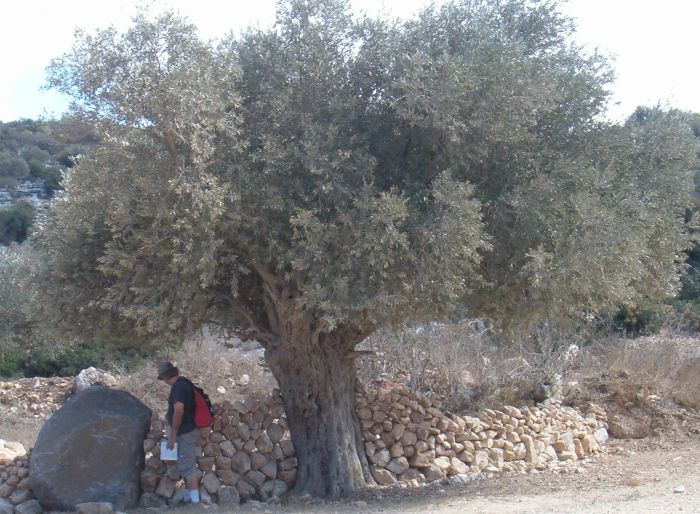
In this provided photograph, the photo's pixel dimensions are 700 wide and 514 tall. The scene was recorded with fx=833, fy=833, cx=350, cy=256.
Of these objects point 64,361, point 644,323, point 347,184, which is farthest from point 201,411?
point 64,361

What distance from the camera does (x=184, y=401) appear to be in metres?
10.2

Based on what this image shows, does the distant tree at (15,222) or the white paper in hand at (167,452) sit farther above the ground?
the distant tree at (15,222)

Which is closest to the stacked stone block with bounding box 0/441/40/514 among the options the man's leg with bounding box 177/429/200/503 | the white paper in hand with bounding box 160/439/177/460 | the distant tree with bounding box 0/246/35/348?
the white paper in hand with bounding box 160/439/177/460

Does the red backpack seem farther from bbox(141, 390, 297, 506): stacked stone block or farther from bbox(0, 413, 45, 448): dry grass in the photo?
bbox(0, 413, 45, 448): dry grass

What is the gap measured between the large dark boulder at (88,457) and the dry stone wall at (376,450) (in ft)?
1.14

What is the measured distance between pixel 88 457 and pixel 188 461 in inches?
47.2

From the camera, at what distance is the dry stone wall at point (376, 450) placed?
1066 centimetres

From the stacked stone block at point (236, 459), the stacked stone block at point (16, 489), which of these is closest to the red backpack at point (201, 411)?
the stacked stone block at point (236, 459)

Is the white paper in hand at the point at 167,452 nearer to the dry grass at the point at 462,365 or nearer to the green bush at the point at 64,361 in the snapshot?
the dry grass at the point at 462,365

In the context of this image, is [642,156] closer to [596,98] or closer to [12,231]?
[596,98]

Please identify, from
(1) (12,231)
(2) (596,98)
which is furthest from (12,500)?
(1) (12,231)

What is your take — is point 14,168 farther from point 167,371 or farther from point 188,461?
point 188,461

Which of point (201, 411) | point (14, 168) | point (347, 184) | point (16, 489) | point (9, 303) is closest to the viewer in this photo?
point (347, 184)

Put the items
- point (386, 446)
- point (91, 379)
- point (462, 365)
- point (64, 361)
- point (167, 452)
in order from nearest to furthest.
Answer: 1. point (167, 452)
2. point (386, 446)
3. point (462, 365)
4. point (91, 379)
5. point (64, 361)
